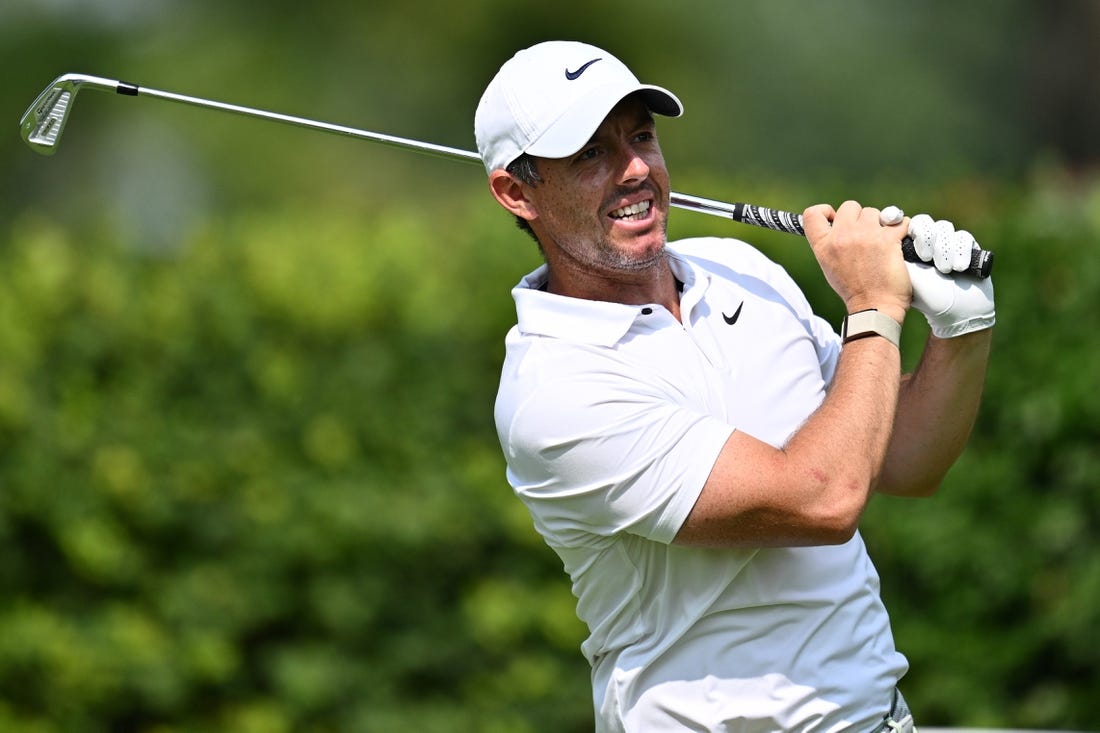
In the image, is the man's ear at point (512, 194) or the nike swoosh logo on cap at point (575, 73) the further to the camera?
the man's ear at point (512, 194)

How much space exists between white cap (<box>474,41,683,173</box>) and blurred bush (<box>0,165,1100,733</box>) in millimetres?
2483

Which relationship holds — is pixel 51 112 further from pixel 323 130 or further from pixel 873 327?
pixel 873 327

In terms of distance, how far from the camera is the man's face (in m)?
3.03

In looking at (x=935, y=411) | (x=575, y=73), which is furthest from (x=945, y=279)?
(x=575, y=73)

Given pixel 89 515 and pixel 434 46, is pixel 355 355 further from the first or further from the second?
pixel 434 46

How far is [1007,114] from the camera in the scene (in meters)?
15.6

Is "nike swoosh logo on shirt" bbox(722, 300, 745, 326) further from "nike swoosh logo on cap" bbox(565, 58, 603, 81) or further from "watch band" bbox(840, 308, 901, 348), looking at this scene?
"nike swoosh logo on cap" bbox(565, 58, 603, 81)

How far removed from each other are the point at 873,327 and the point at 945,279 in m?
0.21

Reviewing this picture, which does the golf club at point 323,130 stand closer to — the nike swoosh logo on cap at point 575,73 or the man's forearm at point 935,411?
the man's forearm at point 935,411

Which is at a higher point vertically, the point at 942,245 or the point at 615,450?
the point at 942,245

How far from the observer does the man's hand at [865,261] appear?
2844 millimetres

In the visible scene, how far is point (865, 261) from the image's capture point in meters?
2.88

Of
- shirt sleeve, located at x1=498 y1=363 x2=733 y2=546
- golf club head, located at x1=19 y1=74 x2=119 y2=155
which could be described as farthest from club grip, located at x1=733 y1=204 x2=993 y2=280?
golf club head, located at x1=19 y1=74 x2=119 y2=155

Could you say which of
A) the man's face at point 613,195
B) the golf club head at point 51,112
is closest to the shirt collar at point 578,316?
the man's face at point 613,195
